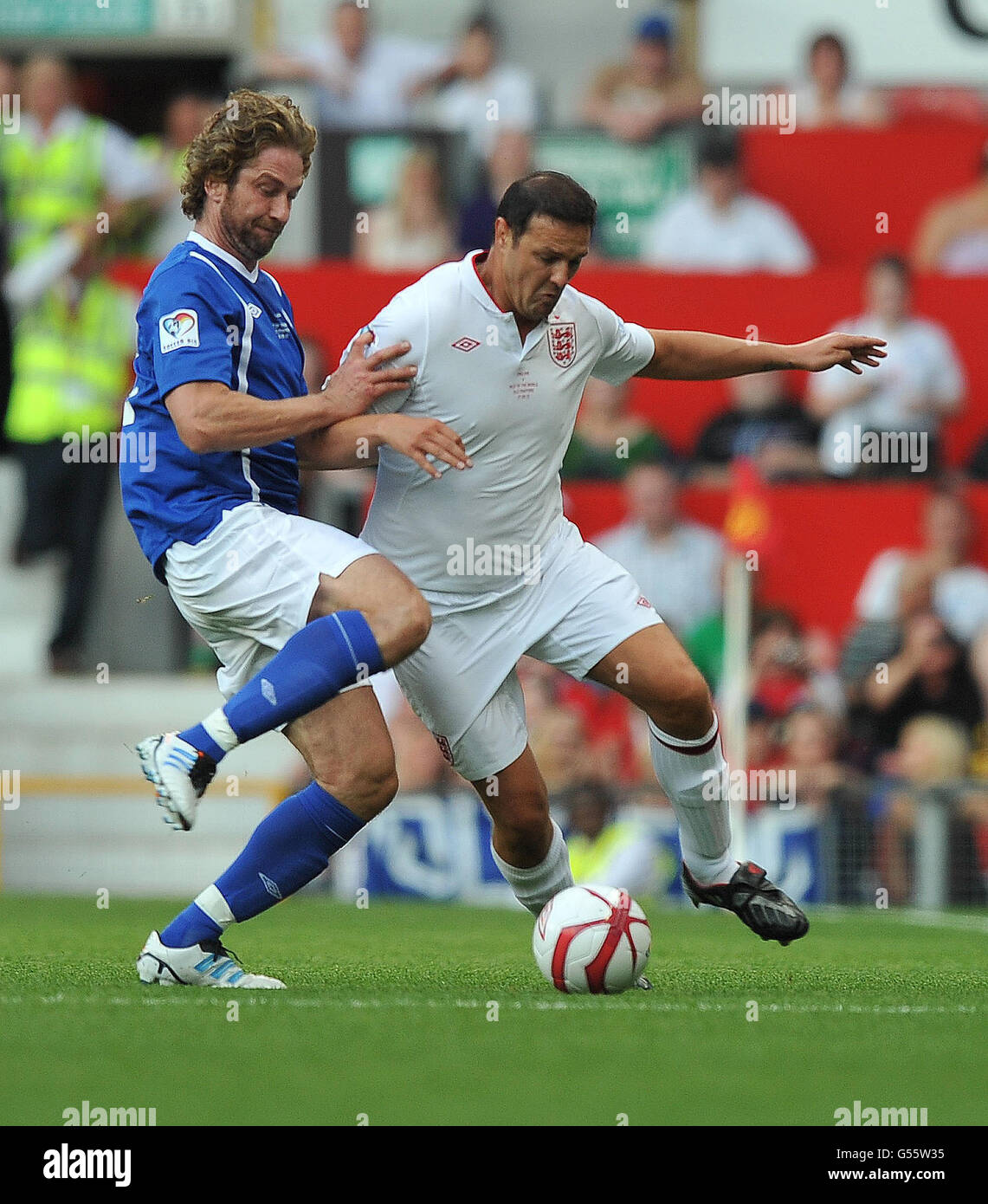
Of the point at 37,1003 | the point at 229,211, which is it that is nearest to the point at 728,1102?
the point at 37,1003

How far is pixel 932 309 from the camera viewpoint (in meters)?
14.4

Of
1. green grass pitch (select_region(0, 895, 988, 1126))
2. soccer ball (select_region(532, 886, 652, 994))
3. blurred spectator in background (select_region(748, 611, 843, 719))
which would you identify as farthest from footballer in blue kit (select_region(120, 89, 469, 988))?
blurred spectator in background (select_region(748, 611, 843, 719))

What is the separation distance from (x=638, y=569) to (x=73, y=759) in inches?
151

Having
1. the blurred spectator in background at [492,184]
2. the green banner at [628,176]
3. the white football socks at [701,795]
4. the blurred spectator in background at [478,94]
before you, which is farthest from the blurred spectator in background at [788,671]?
the white football socks at [701,795]

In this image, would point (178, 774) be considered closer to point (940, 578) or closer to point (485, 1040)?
point (485, 1040)

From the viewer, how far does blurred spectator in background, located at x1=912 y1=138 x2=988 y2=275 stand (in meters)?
15.2

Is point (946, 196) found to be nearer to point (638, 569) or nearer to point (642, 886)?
point (638, 569)

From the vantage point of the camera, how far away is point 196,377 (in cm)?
562

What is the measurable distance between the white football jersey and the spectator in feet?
19.9

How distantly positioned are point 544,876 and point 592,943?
761mm

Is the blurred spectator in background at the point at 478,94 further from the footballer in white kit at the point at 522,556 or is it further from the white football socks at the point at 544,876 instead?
the white football socks at the point at 544,876

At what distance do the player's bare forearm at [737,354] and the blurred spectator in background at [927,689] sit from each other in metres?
5.25

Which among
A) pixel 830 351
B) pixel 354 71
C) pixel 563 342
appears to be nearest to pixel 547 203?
pixel 563 342

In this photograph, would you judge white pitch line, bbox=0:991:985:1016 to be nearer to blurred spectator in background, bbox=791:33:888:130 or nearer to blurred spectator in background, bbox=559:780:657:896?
blurred spectator in background, bbox=559:780:657:896
